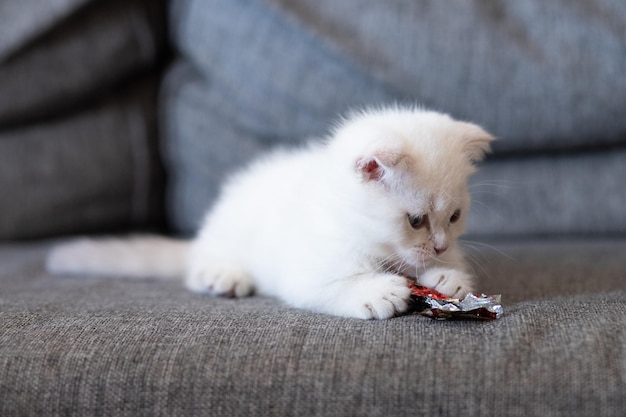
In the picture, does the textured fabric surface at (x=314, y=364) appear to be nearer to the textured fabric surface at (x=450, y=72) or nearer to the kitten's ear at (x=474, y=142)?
the kitten's ear at (x=474, y=142)

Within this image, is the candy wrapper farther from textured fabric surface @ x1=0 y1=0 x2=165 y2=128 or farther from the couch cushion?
textured fabric surface @ x1=0 y1=0 x2=165 y2=128

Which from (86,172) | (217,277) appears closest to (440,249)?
(217,277)

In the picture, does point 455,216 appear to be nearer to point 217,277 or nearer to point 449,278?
point 449,278

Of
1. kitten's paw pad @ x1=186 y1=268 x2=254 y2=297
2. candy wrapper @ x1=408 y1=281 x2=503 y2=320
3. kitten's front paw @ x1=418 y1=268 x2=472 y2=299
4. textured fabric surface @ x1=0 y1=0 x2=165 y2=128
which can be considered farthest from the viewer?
textured fabric surface @ x1=0 y1=0 x2=165 y2=128

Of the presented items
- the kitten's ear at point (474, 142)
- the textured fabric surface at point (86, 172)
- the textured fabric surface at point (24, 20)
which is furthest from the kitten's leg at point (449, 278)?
the textured fabric surface at point (24, 20)

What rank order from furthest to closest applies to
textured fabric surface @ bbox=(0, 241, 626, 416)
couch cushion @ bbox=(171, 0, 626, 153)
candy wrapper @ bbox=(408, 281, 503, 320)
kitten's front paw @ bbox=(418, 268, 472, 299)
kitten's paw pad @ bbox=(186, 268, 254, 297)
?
1. couch cushion @ bbox=(171, 0, 626, 153)
2. kitten's paw pad @ bbox=(186, 268, 254, 297)
3. kitten's front paw @ bbox=(418, 268, 472, 299)
4. candy wrapper @ bbox=(408, 281, 503, 320)
5. textured fabric surface @ bbox=(0, 241, 626, 416)

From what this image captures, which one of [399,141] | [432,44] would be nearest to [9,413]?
[399,141]

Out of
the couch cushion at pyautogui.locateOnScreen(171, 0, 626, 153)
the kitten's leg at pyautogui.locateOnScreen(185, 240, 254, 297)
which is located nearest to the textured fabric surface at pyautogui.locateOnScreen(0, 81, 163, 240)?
the couch cushion at pyautogui.locateOnScreen(171, 0, 626, 153)
